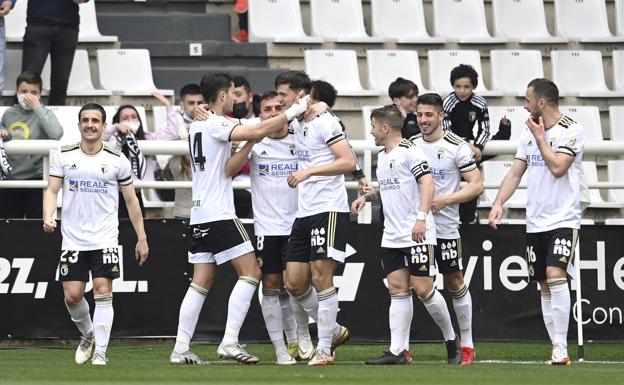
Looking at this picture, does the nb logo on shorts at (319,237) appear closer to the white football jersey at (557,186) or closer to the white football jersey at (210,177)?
the white football jersey at (210,177)

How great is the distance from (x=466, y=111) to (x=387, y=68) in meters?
3.97

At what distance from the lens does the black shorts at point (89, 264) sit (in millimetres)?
12391

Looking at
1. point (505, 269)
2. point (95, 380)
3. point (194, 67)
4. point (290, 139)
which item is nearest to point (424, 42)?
point (194, 67)

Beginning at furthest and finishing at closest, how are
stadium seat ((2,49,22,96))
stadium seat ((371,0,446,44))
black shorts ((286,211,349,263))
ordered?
stadium seat ((371,0,446,44)) < stadium seat ((2,49,22,96)) < black shorts ((286,211,349,263))

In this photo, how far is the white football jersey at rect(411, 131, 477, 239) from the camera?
1284 cm

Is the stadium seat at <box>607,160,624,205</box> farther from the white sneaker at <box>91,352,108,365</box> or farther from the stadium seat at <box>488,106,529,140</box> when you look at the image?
the white sneaker at <box>91,352,108,365</box>

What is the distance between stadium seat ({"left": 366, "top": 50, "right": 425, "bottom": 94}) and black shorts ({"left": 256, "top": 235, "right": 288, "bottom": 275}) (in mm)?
5839

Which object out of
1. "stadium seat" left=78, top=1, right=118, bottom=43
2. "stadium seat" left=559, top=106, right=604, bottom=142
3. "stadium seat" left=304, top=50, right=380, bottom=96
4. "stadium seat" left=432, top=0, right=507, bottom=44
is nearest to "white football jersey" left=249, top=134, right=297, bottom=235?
"stadium seat" left=304, top=50, right=380, bottom=96

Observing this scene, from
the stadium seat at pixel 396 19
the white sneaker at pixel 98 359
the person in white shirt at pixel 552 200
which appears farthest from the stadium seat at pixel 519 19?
the white sneaker at pixel 98 359

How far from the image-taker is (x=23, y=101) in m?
14.7

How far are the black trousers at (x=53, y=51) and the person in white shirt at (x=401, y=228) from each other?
514cm

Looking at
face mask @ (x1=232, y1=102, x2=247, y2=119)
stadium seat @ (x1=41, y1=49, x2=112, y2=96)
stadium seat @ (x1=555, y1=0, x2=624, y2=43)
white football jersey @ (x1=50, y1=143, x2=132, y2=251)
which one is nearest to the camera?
white football jersey @ (x1=50, y1=143, x2=132, y2=251)

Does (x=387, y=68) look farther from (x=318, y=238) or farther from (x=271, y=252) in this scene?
(x=318, y=238)

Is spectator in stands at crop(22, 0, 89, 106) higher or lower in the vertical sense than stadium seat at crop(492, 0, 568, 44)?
lower
